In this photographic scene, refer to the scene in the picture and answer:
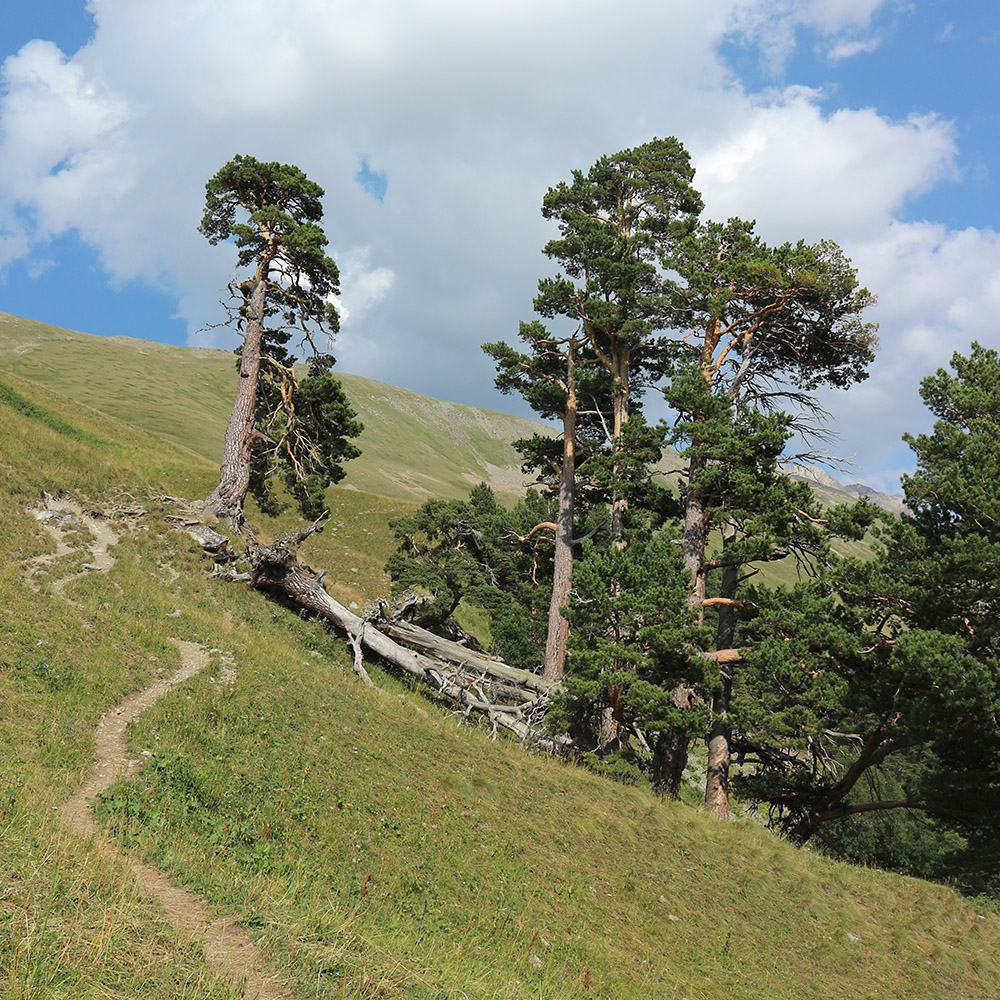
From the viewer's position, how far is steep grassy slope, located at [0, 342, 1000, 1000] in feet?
17.1

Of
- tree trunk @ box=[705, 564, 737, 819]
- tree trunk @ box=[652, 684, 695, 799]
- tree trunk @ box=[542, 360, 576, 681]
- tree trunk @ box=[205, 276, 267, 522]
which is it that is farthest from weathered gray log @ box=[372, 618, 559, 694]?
tree trunk @ box=[205, 276, 267, 522]

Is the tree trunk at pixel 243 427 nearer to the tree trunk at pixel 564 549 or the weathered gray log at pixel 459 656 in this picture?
the weathered gray log at pixel 459 656

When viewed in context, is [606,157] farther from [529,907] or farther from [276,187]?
[529,907]

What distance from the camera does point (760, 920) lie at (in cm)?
1116

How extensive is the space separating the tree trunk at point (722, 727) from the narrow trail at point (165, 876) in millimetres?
13431

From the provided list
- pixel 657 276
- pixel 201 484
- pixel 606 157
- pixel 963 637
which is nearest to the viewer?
pixel 963 637

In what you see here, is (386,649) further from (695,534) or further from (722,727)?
(722,727)

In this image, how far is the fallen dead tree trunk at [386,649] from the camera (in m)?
18.8

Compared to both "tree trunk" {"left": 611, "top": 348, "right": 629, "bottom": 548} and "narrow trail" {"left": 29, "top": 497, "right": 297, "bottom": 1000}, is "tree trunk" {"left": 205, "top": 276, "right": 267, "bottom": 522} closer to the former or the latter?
"narrow trail" {"left": 29, "top": 497, "right": 297, "bottom": 1000}

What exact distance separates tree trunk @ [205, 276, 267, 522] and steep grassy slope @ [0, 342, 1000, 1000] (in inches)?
183

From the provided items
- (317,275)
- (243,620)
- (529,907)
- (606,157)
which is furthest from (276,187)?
(529,907)

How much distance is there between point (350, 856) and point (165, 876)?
2.62 meters

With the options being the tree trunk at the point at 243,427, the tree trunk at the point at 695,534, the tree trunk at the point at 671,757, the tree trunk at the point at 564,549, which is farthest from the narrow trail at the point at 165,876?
the tree trunk at the point at 695,534

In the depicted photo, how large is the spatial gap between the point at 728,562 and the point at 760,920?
887 centimetres
